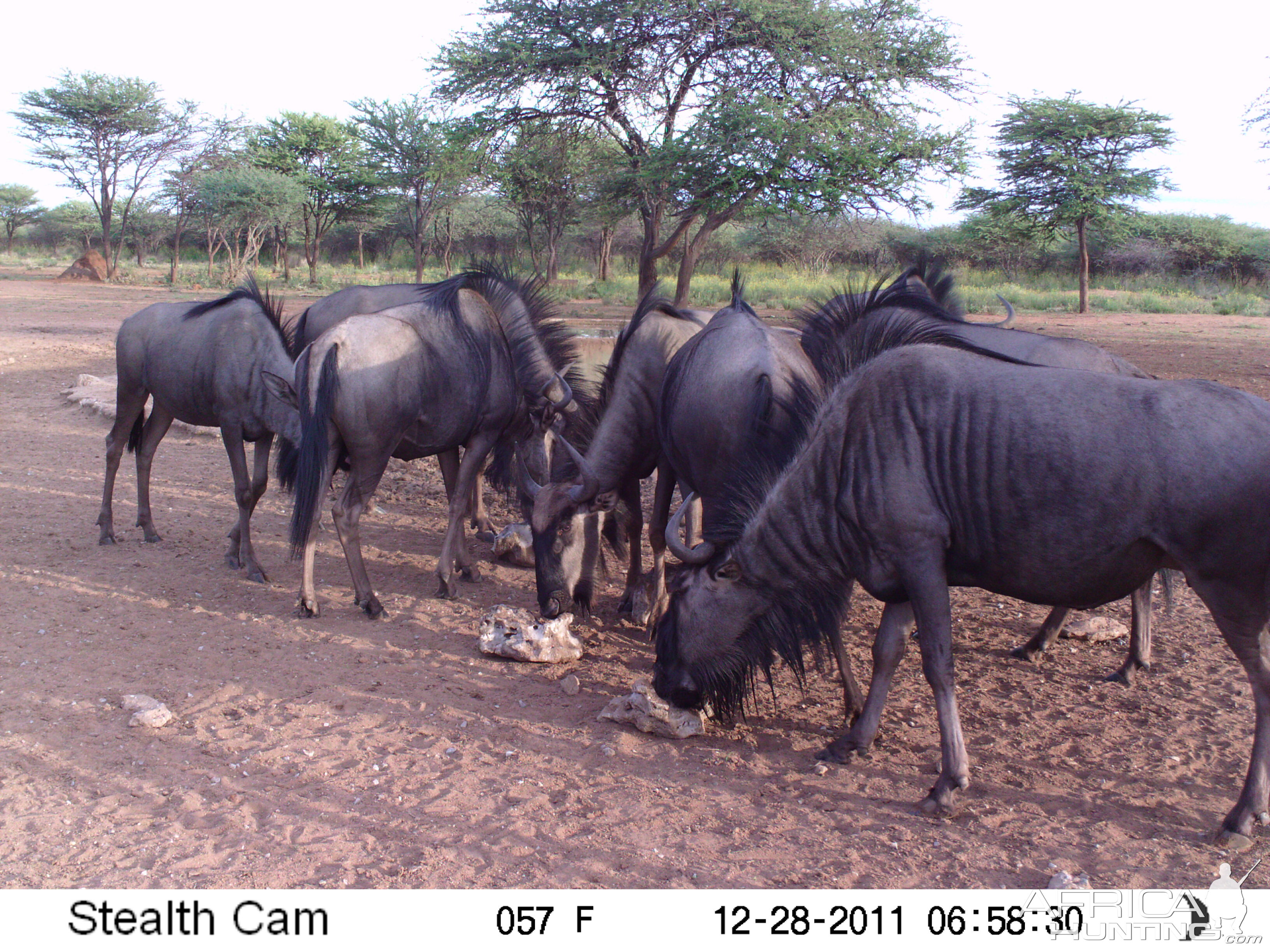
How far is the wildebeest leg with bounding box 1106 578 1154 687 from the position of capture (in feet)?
14.4

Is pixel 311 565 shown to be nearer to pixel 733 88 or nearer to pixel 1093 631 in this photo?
pixel 1093 631

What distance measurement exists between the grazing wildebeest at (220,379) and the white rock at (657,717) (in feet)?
9.28

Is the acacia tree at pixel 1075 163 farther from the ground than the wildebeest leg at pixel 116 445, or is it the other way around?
the acacia tree at pixel 1075 163

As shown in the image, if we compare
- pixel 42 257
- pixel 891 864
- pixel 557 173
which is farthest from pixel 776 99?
pixel 42 257

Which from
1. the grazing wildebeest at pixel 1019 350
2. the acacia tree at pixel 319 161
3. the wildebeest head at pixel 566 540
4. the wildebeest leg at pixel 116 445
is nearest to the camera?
the grazing wildebeest at pixel 1019 350

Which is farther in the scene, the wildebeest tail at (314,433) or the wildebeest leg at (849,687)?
the wildebeest tail at (314,433)

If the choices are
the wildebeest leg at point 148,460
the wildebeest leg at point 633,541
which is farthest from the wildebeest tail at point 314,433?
the wildebeest leg at point 148,460

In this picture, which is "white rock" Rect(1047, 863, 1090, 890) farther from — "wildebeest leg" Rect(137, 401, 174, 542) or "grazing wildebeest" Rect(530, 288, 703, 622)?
"wildebeest leg" Rect(137, 401, 174, 542)

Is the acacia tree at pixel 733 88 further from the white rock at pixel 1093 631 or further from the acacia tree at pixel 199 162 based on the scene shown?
the acacia tree at pixel 199 162

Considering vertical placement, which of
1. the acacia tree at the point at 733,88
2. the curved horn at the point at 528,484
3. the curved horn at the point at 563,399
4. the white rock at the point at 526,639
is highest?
the acacia tree at the point at 733,88

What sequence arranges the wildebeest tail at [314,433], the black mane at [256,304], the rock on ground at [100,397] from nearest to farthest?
the wildebeest tail at [314,433], the black mane at [256,304], the rock on ground at [100,397]

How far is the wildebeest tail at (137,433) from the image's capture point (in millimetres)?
6480

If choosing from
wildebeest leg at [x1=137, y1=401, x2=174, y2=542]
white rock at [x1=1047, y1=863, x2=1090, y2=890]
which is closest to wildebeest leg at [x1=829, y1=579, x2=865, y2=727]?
white rock at [x1=1047, y1=863, x2=1090, y2=890]

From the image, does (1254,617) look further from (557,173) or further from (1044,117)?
(1044,117)
